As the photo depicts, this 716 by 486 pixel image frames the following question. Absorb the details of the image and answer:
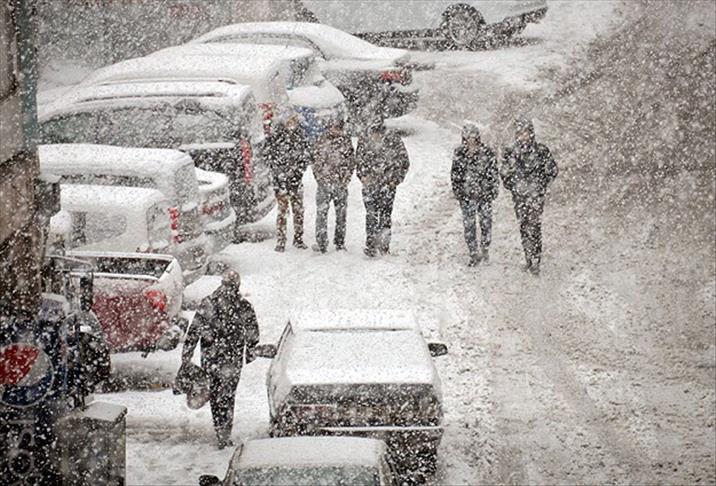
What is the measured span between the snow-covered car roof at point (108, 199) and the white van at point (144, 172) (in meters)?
0.30

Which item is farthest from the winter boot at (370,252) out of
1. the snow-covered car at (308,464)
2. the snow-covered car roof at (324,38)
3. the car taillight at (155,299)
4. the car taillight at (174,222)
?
the snow-covered car at (308,464)

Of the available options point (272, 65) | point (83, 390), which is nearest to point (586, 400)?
point (83, 390)

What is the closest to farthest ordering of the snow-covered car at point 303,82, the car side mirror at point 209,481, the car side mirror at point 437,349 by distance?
the car side mirror at point 209,481, the car side mirror at point 437,349, the snow-covered car at point 303,82

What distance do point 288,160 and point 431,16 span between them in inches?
420

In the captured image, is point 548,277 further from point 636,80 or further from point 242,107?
point 636,80

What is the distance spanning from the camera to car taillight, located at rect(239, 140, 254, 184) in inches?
533

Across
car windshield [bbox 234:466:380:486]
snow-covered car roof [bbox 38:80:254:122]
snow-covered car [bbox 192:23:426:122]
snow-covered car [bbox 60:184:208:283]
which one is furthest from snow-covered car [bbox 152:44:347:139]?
car windshield [bbox 234:466:380:486]

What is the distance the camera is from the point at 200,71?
597 inches

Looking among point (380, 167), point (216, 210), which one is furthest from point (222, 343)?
point (380, 167)

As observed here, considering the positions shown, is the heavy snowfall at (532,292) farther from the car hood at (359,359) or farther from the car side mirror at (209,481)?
the car side mirror at (209,481)

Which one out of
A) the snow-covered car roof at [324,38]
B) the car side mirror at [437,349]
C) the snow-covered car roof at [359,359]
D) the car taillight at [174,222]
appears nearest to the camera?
the snow-covered car roof at [359,359]

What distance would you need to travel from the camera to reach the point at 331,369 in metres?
8.96

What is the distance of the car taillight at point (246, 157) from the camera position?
13.5 metres

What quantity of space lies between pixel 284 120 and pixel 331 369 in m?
5.24
